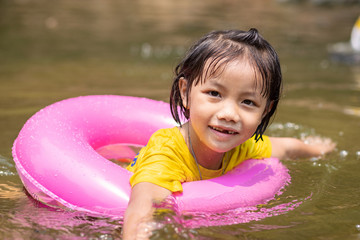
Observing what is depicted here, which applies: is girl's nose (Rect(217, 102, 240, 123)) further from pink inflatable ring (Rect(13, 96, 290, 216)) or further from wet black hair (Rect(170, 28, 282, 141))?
pink inflatable ring (Rect(13, 96, 290, 216))

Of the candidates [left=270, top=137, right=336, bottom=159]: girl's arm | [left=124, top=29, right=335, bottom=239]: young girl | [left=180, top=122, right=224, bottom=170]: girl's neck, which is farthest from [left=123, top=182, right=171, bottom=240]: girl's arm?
[left=270, top=137, right=336, bottom=159]: girl's arm

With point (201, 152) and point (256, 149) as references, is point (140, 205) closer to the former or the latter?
point (201, 152)

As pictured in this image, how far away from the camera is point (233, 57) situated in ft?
8.07

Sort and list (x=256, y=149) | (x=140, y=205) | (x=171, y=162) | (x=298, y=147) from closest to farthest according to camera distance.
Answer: (x=140, y=205)
(x=171, y=162)
(x=256, y=149)
(x=298, y=147)

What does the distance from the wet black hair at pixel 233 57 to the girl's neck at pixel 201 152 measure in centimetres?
25

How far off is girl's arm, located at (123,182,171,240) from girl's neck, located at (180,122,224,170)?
1.17 ft

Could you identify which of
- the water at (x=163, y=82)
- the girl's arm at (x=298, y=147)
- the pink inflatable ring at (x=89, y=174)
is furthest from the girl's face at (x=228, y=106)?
the girl's arm at (x=298, y=147)

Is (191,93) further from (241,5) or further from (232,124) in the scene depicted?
(241,5)

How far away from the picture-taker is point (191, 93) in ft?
8.62

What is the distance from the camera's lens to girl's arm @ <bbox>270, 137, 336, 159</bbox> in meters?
3.44

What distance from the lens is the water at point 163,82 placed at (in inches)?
102

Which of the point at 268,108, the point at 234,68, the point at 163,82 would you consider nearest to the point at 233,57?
the point at 234,68

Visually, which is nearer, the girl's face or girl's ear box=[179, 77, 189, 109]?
the girl's face

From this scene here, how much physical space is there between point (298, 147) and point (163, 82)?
312cm
